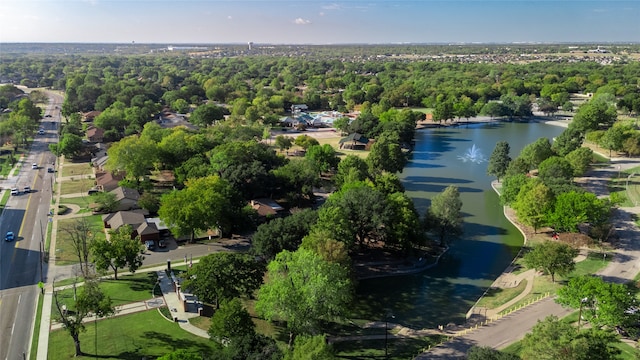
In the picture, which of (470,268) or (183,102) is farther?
(183,102)

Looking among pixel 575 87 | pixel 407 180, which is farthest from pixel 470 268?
pixel 575 87

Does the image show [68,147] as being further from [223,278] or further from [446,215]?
[446,215]

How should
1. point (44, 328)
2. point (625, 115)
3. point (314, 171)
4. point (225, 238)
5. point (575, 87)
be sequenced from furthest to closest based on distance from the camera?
point (575, 87) < point (625, 115) < point (314, 171) < point (225, 238) < point (44, 328)

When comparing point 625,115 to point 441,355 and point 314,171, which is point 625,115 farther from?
point 441,355

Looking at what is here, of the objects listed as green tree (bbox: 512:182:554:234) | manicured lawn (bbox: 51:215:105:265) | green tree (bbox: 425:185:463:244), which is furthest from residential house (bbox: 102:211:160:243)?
green tree (bbox: 512:182:554:234)

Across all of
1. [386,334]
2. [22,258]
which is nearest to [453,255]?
[386,334]

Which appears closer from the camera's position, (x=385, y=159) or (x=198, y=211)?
(x=198, y=211)
